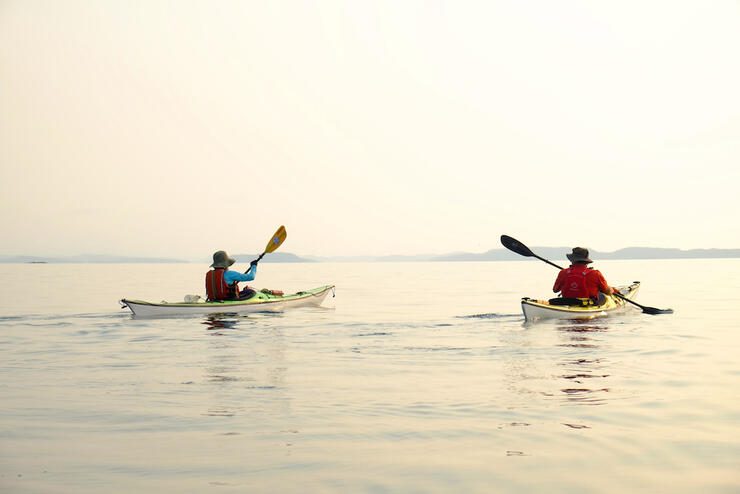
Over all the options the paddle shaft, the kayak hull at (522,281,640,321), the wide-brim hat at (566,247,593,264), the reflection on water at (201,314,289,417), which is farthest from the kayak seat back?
the paddle shaft

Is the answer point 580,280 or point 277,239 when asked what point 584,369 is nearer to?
point 580,280

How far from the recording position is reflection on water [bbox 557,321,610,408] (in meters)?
8.59

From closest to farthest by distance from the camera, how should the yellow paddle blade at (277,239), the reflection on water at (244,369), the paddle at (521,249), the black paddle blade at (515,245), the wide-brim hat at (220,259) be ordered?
the reflection on water at (244,369), the wide-brim hat at (220,259), the paddle at (521,249), the black paddle blade at (515,245), the yellow paddle blade at (277,239)

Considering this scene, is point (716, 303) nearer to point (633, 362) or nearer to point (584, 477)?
point (633, 362)

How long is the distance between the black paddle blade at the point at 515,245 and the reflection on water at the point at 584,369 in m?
4.76

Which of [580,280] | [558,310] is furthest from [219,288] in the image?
[580,280]

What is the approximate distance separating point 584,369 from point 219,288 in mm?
11965

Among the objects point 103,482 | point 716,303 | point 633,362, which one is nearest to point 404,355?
point 633,362

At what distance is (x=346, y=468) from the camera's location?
5.86 metres

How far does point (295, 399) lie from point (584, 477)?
4.00 m

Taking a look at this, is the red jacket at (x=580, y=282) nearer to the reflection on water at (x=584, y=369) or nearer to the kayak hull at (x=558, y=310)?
the kayak hull at (x=558, y=310)

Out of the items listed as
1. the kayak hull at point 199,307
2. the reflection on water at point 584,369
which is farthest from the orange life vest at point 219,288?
the reflection on water at point 584,369

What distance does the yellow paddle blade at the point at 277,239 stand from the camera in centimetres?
2480

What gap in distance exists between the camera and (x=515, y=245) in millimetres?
21578
